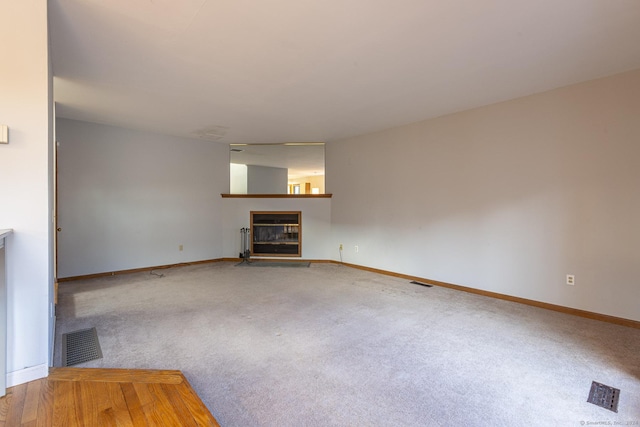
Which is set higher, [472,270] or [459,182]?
[459,182]

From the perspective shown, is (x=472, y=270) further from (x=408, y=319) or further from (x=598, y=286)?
(x=408, y=319)

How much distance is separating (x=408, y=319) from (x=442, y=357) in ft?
2.44

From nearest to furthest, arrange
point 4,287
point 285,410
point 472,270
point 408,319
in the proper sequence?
point 4,287 < point 285,410 < point 408,319 < point 472,270

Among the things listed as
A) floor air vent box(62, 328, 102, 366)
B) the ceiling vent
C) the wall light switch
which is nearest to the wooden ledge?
the ceiling vent

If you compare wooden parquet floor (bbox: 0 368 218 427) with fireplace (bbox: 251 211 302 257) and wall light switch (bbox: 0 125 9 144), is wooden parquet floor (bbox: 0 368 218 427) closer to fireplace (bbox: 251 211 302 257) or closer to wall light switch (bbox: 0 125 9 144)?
wall light switch (bbox: 0 125 9 144)

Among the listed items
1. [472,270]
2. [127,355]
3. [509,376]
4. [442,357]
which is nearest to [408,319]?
[442,357]

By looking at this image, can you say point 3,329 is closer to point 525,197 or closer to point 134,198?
point 134,198

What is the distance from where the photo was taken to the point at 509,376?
1983mm

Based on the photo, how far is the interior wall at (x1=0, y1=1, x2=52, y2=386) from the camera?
158 cm

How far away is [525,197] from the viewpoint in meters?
3.44

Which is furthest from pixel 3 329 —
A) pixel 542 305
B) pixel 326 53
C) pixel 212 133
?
pixel 542 305

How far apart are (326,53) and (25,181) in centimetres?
219

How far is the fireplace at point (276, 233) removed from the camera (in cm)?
596

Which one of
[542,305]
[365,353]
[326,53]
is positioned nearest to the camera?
[365,353]
